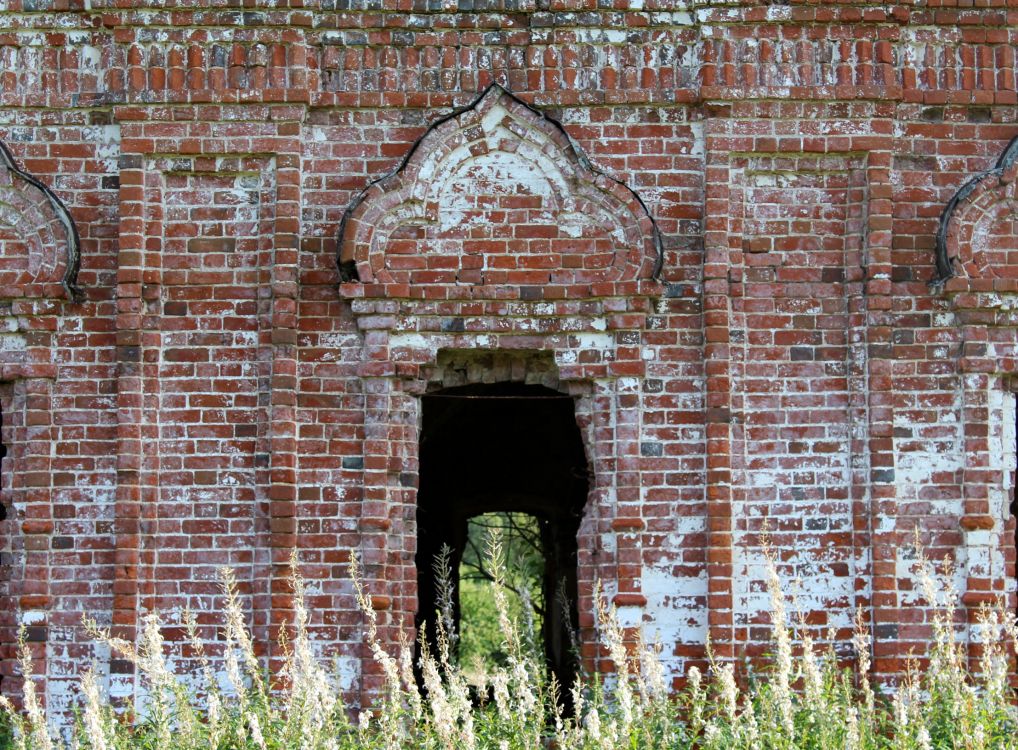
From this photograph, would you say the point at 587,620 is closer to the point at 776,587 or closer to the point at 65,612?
the point at 776,587

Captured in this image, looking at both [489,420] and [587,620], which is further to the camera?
[489,420]

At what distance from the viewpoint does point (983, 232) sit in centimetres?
759

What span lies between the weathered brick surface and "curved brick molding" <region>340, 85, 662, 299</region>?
0.06 ft

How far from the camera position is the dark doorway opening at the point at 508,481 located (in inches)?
460

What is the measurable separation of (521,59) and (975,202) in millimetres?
2554

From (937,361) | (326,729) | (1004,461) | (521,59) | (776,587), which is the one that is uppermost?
(521,59)

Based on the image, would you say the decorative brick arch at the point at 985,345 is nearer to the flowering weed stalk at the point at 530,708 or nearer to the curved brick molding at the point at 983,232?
the curved brick molding at the point at 983,232

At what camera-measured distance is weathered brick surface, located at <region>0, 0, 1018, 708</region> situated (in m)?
7.37

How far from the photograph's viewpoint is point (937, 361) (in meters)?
7.52

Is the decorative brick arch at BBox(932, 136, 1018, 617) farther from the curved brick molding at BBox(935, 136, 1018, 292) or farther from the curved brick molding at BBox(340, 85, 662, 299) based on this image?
the curved brick molding at BBox(340, 85, 662, 299)

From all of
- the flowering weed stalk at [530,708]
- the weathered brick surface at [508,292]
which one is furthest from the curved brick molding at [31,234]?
the flowering weed stalk at [530,708]

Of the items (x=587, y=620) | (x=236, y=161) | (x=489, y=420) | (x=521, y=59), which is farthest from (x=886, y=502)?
(x=489, y=420)

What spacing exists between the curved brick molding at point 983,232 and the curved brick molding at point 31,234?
4655mm

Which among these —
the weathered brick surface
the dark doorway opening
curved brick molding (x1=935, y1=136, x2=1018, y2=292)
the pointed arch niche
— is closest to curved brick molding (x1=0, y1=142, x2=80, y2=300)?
the weathered brick surface
